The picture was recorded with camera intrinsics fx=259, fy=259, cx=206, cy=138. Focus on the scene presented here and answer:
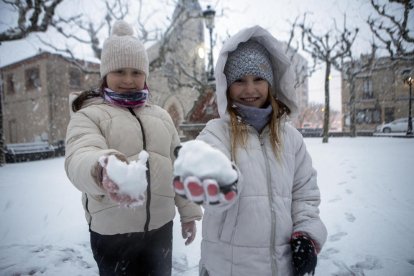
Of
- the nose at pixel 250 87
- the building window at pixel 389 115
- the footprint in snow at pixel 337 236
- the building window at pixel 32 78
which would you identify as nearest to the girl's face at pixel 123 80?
the nose at pixel 250 87

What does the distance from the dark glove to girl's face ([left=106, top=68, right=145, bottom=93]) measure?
1273mm

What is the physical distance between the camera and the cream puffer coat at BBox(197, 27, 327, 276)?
1.28m

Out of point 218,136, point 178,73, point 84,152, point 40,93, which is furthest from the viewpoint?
point 178,73

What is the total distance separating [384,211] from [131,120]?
329 centimetres

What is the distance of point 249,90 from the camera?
4.89 feet

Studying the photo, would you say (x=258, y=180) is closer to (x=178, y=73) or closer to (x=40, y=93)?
(x=178, y=73)

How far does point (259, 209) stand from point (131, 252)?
2.68 feet

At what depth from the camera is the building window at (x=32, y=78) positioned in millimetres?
19953

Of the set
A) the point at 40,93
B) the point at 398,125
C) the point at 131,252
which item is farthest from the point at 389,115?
the point at 40,93

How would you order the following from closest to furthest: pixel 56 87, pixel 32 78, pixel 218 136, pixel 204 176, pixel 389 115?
pixel 204 176 → pixel 218 136 → pixel 389 115 → pixel 56 87 → pixel 32 78

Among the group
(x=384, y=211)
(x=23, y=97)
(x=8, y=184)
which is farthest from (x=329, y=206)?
(x=23, y=97)

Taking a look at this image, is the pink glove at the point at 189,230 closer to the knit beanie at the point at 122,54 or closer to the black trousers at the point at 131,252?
the black trousers at the point at 131,252

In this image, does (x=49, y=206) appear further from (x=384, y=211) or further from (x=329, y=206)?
(x=384, y=211)

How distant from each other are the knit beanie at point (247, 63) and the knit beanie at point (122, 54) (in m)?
0.56
